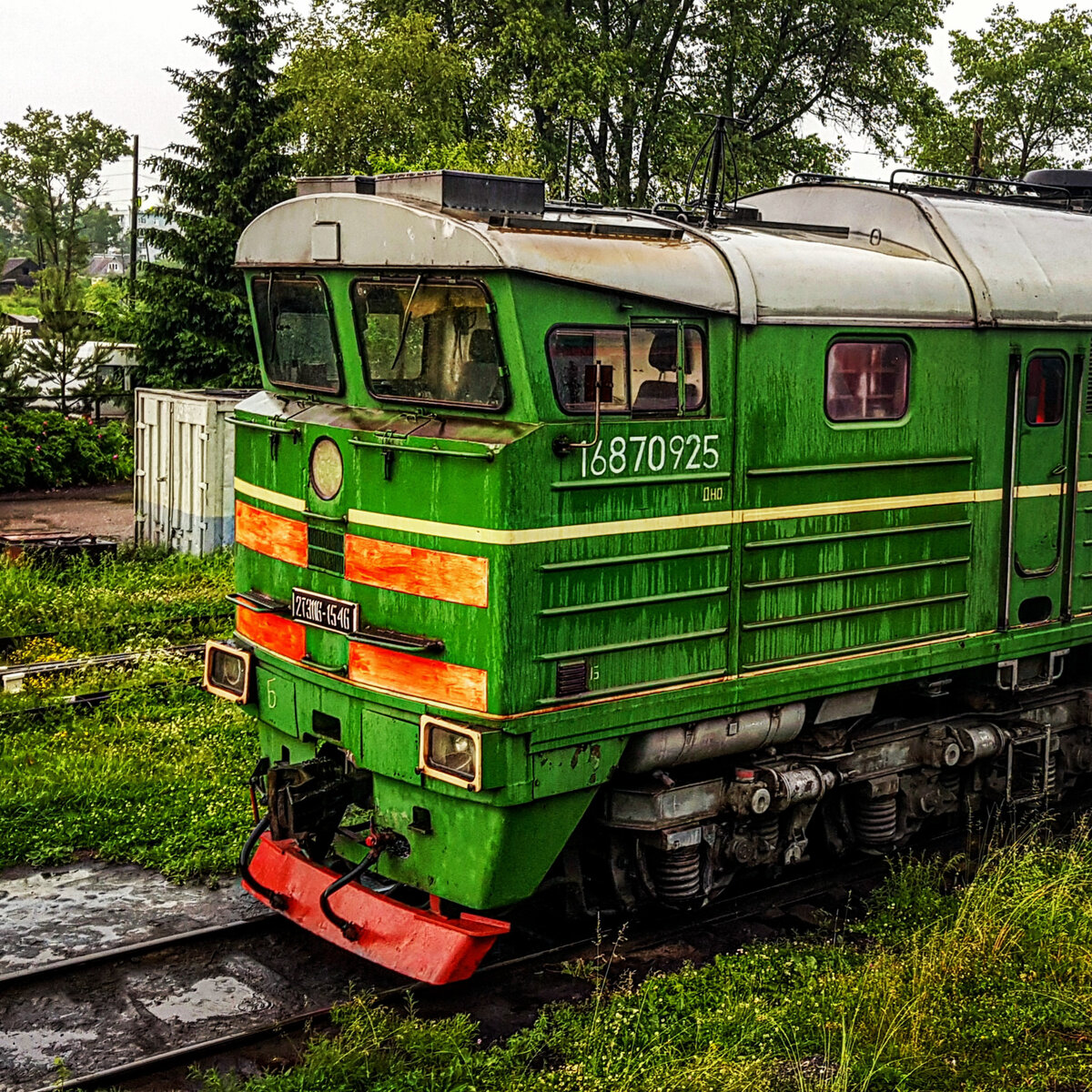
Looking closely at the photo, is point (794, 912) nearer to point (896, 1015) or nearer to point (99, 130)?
point (896, 1015)

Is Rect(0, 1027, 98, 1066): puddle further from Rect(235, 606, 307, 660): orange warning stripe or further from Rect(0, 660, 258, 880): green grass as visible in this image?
Rect(235, 606, 307, 660): orange warning stripe

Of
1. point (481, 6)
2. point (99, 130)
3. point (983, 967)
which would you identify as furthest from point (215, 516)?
point (99, 130)

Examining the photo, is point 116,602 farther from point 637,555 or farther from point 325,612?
point 637,555

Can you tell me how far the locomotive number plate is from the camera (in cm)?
699

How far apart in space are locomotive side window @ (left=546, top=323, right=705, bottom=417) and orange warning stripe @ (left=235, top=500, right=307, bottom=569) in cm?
174

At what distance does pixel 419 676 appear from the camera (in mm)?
6723

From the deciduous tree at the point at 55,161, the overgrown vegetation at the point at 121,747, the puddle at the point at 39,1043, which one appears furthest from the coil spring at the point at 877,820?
the deciduous tree at the point at 55,161

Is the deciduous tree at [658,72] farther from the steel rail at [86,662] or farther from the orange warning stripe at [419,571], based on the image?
the orange warning stripe at [419,571]

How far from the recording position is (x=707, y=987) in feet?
22.9

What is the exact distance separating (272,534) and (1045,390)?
4.70 meters

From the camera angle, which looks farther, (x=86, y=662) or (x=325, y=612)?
(x=86, y=662)

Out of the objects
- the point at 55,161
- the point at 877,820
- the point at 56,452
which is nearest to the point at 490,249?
the point at 877,820

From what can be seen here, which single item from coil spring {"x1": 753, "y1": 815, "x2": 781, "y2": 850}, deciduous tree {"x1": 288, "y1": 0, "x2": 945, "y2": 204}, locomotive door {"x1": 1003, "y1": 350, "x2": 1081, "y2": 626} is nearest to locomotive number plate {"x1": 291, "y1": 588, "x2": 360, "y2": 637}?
coil spring {"x1": 753, "y1": 815, "x2": 781, "y2": 850}

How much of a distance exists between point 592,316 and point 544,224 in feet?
1.65
